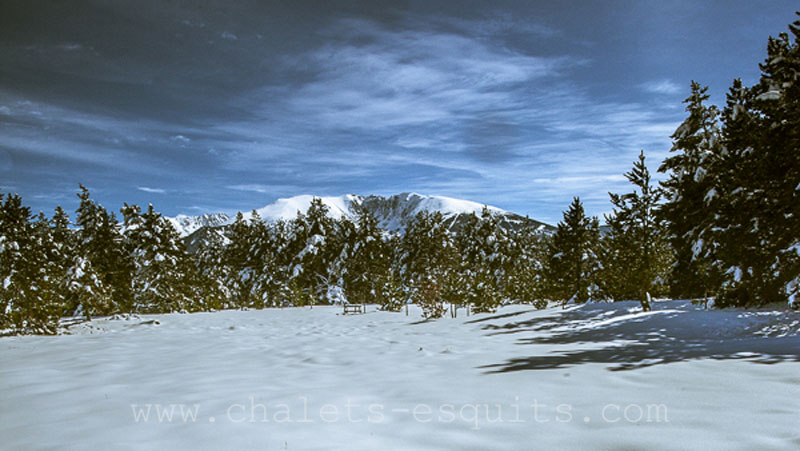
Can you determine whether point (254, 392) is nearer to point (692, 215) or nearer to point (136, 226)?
point (692, 215)

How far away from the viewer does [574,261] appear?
2741 centimetres

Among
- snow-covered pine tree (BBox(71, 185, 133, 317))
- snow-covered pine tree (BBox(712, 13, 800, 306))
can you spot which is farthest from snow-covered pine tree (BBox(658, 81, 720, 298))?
snow-covered pine tree (BBox(71, 185, 133, 317))

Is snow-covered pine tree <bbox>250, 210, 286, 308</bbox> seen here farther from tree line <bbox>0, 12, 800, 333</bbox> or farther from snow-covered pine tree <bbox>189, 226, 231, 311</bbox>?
snow-covered pine tree <bbox>189, 226, 231, 311</bbox>

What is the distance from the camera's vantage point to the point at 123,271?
2989 cm

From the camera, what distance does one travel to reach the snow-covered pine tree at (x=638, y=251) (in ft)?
56.4

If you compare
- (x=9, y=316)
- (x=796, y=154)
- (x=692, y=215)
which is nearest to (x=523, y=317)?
(x=796, y=154)

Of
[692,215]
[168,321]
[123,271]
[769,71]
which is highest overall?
[769,71]

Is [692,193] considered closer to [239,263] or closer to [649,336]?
[649,336]

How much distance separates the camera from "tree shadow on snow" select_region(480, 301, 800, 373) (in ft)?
23.3

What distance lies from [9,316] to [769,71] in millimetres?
29732

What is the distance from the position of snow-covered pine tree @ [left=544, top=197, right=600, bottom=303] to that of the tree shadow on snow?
854 centimetres

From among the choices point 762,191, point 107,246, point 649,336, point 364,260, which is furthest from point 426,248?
point 649,336

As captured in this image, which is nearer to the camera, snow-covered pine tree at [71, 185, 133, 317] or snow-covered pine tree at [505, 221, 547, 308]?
snow-covered pine tree at [505, 221, 547, 308]

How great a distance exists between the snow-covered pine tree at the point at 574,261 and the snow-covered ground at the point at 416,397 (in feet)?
54.7
